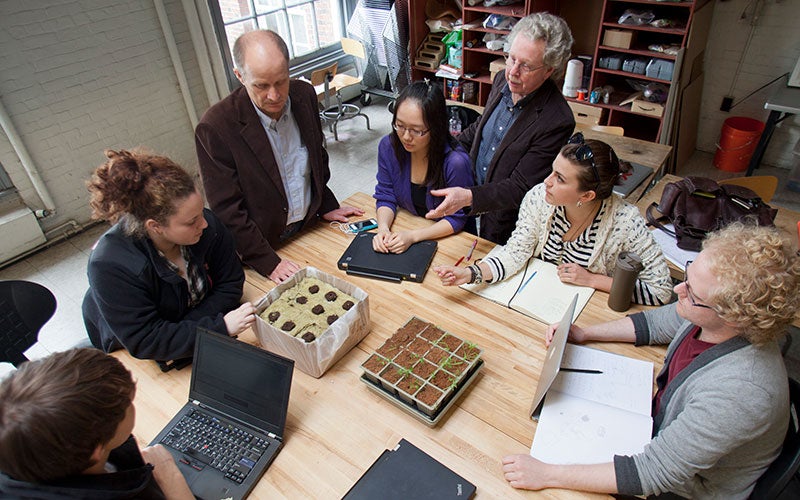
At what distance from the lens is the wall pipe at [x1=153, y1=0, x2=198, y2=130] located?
12.5ft

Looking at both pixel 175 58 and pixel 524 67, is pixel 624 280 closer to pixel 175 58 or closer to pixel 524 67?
pixel 524 67

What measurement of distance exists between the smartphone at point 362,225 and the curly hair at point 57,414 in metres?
1.30

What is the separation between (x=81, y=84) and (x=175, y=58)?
2.54 ft

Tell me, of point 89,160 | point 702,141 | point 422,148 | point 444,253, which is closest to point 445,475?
point 444,253

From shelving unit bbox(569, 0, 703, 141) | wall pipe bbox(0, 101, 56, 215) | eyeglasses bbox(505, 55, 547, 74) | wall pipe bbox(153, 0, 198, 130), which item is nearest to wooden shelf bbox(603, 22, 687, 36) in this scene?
shelving unit bbox(569, 0, 703, 141)

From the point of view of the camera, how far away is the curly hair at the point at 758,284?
101 cm

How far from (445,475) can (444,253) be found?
98cm

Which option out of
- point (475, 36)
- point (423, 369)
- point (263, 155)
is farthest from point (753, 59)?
point (423, 369)

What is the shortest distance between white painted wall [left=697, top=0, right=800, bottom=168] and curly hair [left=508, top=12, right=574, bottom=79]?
10.2 ft

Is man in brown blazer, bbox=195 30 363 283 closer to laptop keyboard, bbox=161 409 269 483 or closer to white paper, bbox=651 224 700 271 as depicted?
laptop keyboard, bbox=161 409 269 483

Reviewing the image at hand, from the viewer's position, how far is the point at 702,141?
15.5ft

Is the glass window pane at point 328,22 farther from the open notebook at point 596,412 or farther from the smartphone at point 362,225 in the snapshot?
the open notebook at point 596,412

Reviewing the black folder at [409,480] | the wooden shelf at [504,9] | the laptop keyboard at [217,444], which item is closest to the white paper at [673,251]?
the black folder at [409,480]

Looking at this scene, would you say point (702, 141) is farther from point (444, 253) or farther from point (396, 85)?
point (444, 253)
